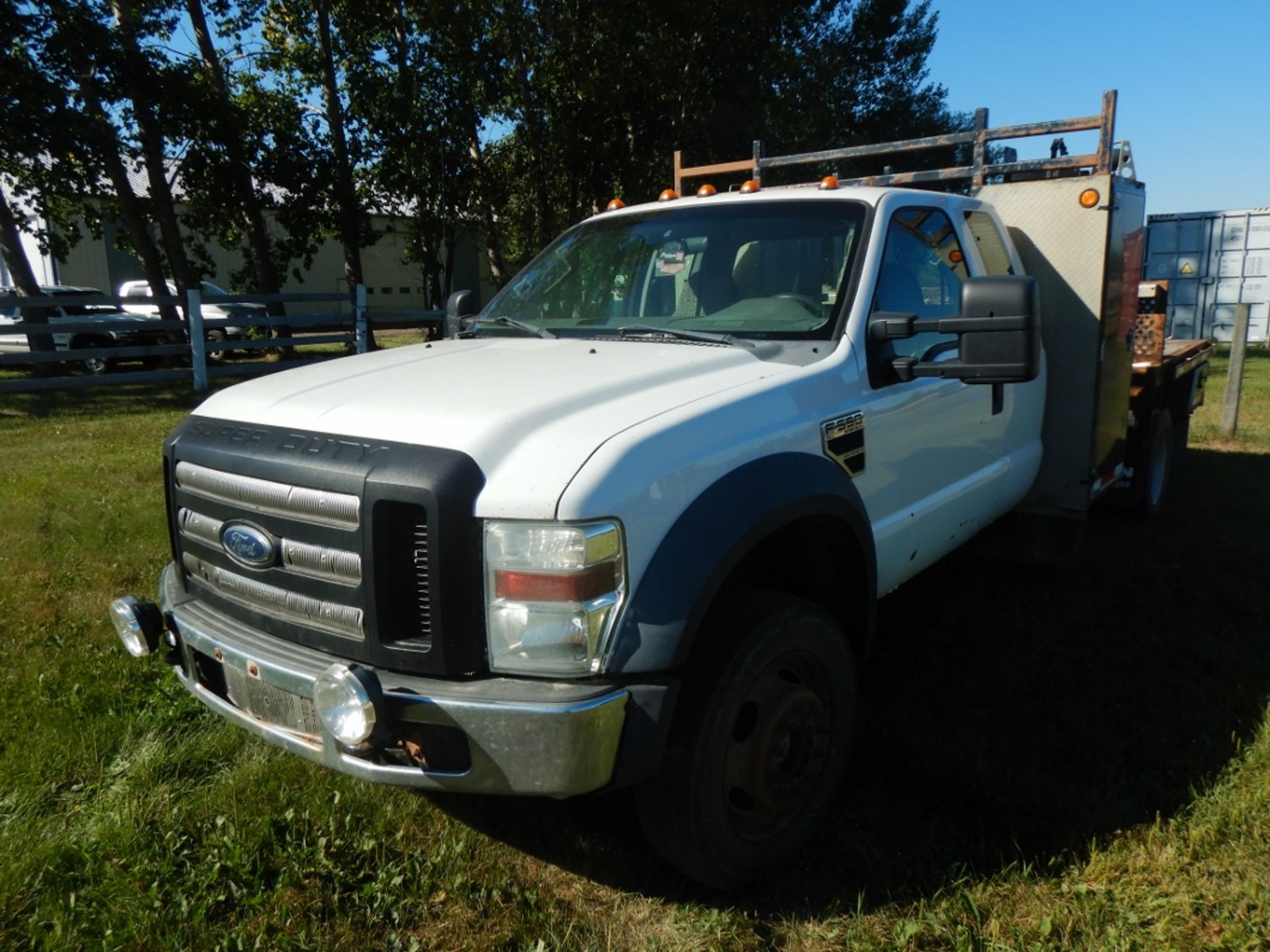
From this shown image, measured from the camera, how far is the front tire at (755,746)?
2.48 metres

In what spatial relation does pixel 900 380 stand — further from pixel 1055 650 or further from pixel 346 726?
pixel 346 726

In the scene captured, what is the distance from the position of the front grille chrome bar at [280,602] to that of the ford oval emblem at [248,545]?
71 millimetres

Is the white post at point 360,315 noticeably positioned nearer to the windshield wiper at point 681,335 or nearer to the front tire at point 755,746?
the windshield wiper at point 681,335

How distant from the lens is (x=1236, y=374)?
9.33 metres

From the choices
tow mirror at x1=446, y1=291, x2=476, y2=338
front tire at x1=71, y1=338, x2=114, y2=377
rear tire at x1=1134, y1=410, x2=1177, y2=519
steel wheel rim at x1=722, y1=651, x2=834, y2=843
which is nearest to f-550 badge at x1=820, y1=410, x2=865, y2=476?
steel wheel rim at x1=722, y1=651, x2=834, y2=843

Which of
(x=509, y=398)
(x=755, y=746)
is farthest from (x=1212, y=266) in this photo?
(x=509, y=398)

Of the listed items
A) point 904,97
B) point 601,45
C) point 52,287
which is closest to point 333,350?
point 52,287

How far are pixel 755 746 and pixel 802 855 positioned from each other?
519mm

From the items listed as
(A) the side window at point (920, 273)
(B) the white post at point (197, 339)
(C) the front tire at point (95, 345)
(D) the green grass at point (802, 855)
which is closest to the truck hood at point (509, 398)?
(A) the side window at point (920, 273)

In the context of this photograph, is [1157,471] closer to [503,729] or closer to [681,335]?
[681,335]

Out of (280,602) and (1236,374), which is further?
(1236,374)

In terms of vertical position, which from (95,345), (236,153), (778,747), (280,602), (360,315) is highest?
(236,153)

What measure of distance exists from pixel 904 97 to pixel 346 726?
113ft

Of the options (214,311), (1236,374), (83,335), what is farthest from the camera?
(214,311)
